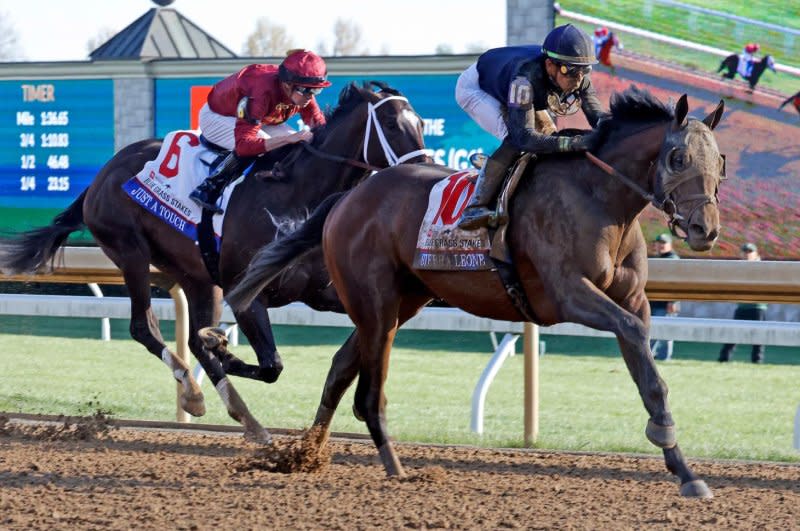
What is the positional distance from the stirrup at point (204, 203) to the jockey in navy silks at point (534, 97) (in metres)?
1.86

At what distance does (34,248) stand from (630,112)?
4372 mm

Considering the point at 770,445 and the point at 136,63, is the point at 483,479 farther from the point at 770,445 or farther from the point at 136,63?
→ the point at 136,63

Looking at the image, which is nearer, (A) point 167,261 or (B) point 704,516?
(B) point 704,516

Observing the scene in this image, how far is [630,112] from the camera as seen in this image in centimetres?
520

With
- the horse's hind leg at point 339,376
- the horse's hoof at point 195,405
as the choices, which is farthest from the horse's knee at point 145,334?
the horse's hind leg at point 339,376

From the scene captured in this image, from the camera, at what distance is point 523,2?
14.7 m

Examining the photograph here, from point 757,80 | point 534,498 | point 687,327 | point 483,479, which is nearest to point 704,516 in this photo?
point 534,498

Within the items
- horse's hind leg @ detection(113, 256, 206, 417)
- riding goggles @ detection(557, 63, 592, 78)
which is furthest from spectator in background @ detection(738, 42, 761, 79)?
riding goggles @ detection(557, 63, 592, 78)

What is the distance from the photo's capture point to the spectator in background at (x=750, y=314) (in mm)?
11555

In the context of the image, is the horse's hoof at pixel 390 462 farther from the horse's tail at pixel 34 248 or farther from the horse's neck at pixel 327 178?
the horse's tail at pixel 34 248

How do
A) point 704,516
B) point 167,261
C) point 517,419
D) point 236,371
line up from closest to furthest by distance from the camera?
point 704,516
point 236,371
point 167,261
point 517,419

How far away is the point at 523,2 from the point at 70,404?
8.11 meters

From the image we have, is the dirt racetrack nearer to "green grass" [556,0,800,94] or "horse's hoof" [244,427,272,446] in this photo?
"horse's hoof" [244,427,272,446]

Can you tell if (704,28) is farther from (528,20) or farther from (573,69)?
(573,69)
